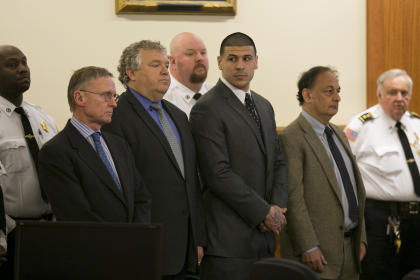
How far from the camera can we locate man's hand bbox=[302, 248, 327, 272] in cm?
330

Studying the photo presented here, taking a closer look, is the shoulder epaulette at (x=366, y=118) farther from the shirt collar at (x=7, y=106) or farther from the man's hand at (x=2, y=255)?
the man's hand at (x=2, y=255)

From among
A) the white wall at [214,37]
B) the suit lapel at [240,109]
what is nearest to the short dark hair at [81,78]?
the suit lapel at [240,109]

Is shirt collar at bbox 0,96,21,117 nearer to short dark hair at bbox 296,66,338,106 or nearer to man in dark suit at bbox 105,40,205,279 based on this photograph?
man in dark suit at bbox 105,40,205,279

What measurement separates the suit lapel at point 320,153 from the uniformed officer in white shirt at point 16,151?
140 cm

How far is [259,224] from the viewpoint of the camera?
123 inches

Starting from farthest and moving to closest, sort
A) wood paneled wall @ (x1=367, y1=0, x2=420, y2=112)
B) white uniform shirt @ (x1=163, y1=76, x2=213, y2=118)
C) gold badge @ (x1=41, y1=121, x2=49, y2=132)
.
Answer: wood paneled wall @ (x1=367, y1=0, x2=420, y2=112)
white uniform shirt @ (x1=163, y1=76, x2=213, y2=118)
gold badge @ (x1=41, y1=121, x2=49, y2=132)

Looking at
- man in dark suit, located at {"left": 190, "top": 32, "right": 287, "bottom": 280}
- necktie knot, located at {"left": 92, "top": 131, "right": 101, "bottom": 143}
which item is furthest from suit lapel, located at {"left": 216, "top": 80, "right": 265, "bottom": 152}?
necktie knot, located at {"left": 92, "top": 131, "right": 101, "bottom": 143}

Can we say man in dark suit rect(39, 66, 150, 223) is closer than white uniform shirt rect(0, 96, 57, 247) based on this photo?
Yes

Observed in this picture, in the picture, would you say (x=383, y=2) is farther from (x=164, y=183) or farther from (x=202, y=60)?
(x=164, y=183)

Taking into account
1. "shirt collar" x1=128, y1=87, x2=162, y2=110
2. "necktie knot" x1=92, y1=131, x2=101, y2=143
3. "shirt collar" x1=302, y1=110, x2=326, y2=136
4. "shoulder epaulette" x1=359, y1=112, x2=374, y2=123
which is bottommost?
"shoulder epaulette" x1=359, y1=112, x2=374, y2=123

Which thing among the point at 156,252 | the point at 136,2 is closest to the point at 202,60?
the point at 136,2

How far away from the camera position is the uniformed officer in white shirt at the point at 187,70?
3.92 metres

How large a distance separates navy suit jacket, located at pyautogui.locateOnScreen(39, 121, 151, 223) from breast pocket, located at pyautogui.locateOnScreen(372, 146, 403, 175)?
81.1 inches

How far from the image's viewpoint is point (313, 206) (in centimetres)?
342
